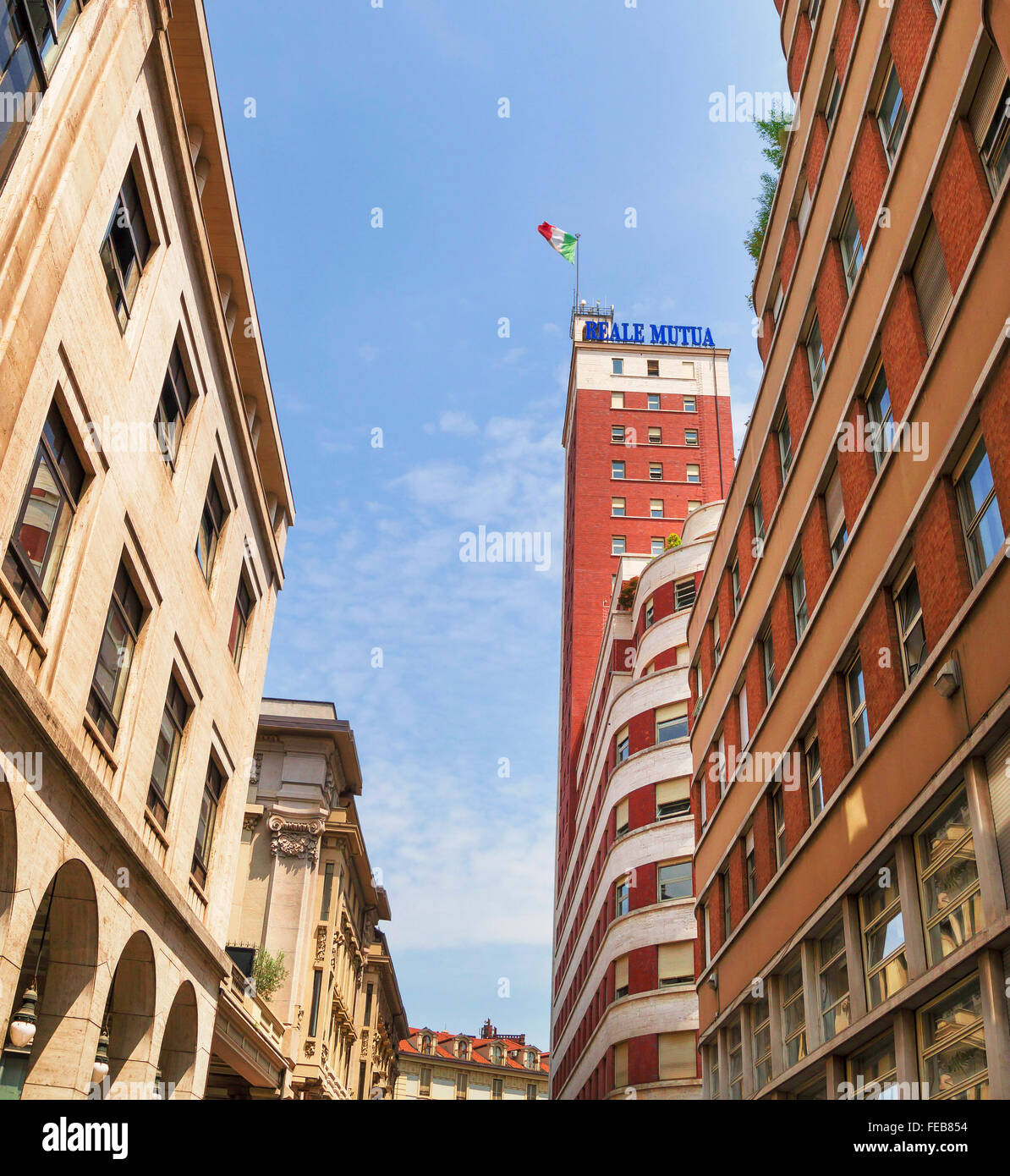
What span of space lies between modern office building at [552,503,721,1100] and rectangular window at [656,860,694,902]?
4 cm

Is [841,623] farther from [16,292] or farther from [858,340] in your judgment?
[16,292]

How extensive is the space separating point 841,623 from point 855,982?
5.23 m

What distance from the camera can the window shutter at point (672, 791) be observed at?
42.2 metres

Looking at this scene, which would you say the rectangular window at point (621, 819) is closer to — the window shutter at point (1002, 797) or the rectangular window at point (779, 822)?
the rectangular window at point (779, 822)

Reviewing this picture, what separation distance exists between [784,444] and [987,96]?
10702mm

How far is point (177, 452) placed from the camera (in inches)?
810

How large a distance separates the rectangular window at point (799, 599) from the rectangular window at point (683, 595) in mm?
23232

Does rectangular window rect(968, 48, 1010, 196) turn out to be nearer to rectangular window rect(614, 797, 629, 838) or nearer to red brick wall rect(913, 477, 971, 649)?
red brick wall rect(913, 477, 971, 649)

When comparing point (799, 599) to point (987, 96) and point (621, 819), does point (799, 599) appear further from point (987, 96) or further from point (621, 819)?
point (621, 819)

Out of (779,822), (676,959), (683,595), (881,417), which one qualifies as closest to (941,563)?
(881,417)

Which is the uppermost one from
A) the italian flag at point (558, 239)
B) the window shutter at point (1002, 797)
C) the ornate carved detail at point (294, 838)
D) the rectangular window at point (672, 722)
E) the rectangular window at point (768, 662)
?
the italian flag at point (558, 239)

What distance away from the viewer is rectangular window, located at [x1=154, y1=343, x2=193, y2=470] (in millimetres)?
19547

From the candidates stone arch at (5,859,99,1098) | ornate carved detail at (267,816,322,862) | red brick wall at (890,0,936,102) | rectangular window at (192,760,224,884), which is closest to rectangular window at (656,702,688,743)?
ornate carved detail at (267,816,322,862)

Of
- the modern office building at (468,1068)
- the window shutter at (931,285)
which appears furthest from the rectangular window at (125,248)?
the modern office building at (468,1068)
